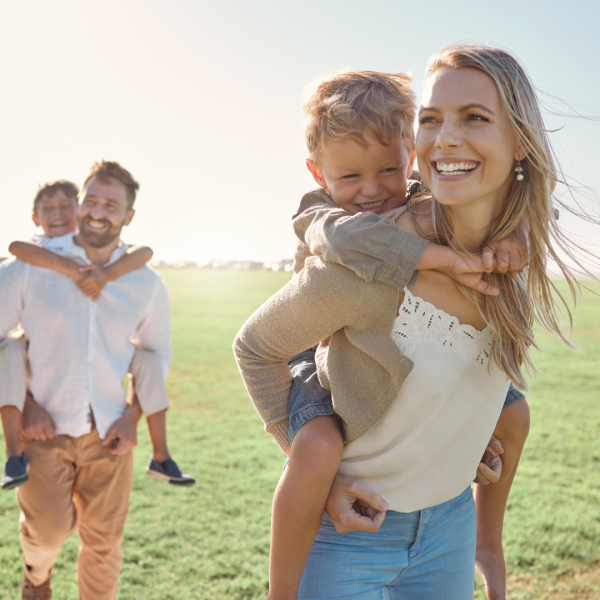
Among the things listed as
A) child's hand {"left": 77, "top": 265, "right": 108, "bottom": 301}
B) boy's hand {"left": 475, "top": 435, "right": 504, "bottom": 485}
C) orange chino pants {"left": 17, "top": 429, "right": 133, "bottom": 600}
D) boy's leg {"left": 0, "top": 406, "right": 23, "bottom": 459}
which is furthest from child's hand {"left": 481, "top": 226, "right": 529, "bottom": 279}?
boy's leg {"left": 0, "top": 406, "right": 23, "bottom": 459}

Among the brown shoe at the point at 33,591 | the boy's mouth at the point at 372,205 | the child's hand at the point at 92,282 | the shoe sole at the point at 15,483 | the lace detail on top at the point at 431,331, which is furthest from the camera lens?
the child's hand at the point at 92,282

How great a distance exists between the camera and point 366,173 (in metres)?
1.83

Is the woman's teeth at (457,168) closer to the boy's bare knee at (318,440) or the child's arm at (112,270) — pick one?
the boy's bare knee at (318,440)

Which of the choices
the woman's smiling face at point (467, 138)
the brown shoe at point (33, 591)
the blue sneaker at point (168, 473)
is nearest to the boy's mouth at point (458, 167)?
the woman's smiling face at point (467, 138)

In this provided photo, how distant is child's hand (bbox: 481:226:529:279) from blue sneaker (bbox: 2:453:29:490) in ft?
9.24

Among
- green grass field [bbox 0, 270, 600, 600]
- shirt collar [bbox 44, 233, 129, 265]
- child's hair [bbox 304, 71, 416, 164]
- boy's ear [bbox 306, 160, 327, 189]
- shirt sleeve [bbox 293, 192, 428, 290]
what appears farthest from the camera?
green grass field [bbox 0, 270, 600, 600]

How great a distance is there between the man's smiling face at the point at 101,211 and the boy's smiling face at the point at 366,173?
225cm

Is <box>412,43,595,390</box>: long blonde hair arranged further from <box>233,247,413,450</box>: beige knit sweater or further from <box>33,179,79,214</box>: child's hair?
<box>33,179,79,214</box>: child's hair

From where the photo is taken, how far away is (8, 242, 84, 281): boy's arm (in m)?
3.51

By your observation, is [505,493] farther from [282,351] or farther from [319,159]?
[319,159]

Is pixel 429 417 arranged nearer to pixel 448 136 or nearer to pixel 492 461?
pixel 492 461

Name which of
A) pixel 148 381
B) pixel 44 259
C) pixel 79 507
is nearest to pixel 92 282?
pixel 44 259

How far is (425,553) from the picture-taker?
1.70 meters

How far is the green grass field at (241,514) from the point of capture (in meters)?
4.10
